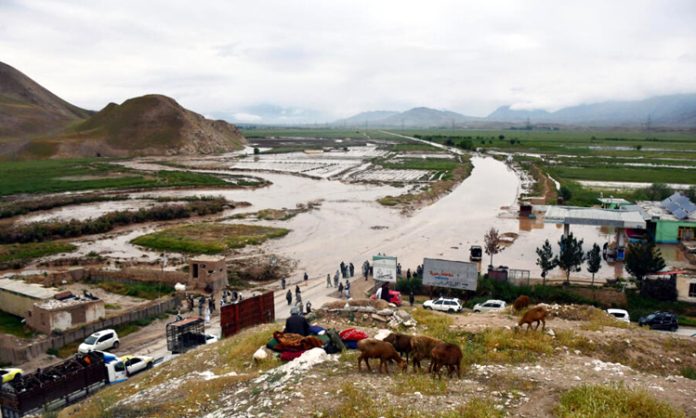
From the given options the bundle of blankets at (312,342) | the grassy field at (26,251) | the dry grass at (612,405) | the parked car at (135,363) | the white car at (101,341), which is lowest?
the grassy field at (26,251)

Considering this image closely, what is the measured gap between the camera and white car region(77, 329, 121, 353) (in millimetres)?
21062

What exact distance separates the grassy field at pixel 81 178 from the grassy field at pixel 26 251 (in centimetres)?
3089

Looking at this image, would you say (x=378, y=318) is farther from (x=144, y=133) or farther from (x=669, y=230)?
(x=144, y=133)

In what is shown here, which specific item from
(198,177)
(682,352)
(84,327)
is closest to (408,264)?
(84,327)

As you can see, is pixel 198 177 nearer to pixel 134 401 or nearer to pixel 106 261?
pixel 106 261

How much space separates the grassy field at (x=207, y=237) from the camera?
128 feet

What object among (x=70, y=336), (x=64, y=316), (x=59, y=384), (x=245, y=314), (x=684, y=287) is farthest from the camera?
(x=684, y=287)

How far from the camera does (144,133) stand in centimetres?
12794

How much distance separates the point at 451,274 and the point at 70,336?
17194 mm

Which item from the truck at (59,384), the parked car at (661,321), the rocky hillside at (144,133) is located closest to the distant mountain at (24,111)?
the rocky hillside at (144,133)

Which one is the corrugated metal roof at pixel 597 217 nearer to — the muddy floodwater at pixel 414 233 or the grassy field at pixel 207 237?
the muddy floodwater at pixel 414 233

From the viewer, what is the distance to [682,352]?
12938mm

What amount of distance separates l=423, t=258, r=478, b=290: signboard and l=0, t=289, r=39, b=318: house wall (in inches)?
706

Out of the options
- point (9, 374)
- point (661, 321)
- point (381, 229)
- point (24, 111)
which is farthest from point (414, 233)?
point (24, 111)
